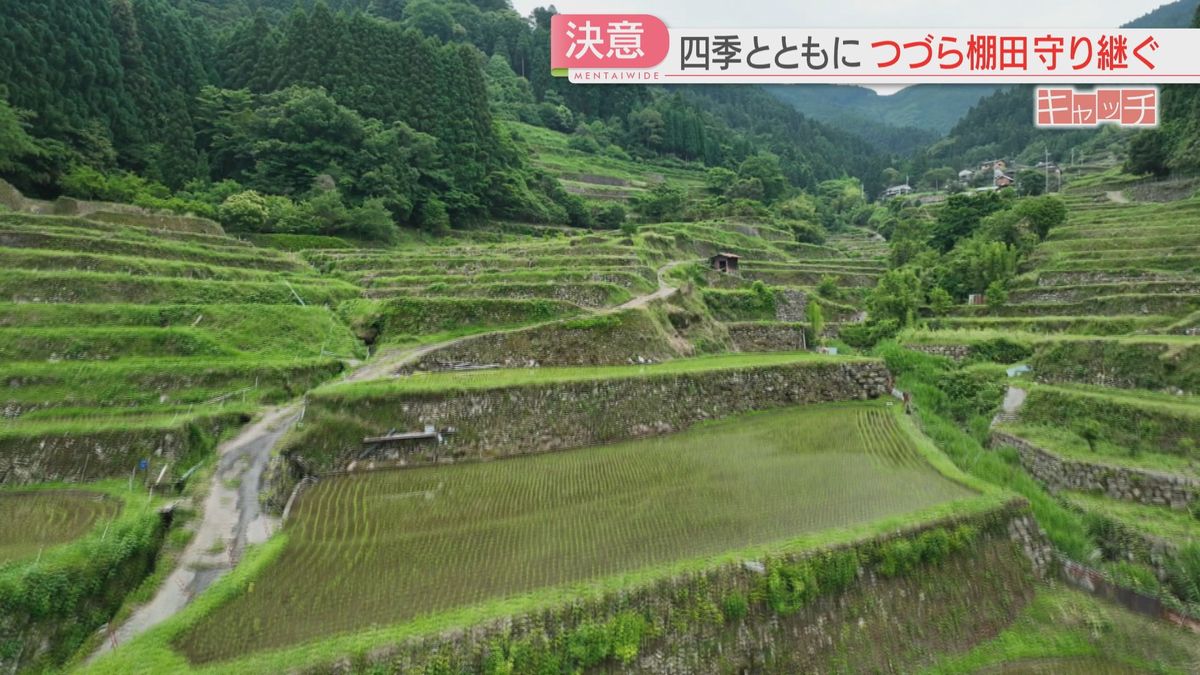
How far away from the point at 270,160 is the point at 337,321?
66.6 ft

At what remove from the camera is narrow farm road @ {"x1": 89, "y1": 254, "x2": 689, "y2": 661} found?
630 centimetres

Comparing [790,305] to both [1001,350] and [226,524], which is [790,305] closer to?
[1001,350]

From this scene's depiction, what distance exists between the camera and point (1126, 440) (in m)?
10.5

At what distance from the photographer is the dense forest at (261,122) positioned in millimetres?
25156

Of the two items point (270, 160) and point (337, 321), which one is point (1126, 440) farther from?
point (270, 160)

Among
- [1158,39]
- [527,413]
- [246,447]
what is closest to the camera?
[246,447]

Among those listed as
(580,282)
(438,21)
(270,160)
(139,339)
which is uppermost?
(438,21)

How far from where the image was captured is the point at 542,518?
8477 millimetres

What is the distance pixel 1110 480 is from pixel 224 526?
15807 millimetres

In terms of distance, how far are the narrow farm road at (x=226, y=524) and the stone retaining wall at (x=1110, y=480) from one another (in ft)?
48.7

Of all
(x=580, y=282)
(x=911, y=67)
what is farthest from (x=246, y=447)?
(x=911, y=67)

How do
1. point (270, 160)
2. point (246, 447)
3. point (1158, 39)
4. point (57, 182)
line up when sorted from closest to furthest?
point (246, 447)
point (1158, 39)
point (57, 182)
point (270, 160)

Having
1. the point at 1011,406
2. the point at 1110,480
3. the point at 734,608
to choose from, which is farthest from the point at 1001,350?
the point at 734,608

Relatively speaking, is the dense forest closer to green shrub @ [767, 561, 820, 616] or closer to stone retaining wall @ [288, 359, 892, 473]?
stone retaining wall @ [288, 359, 892, 473]
